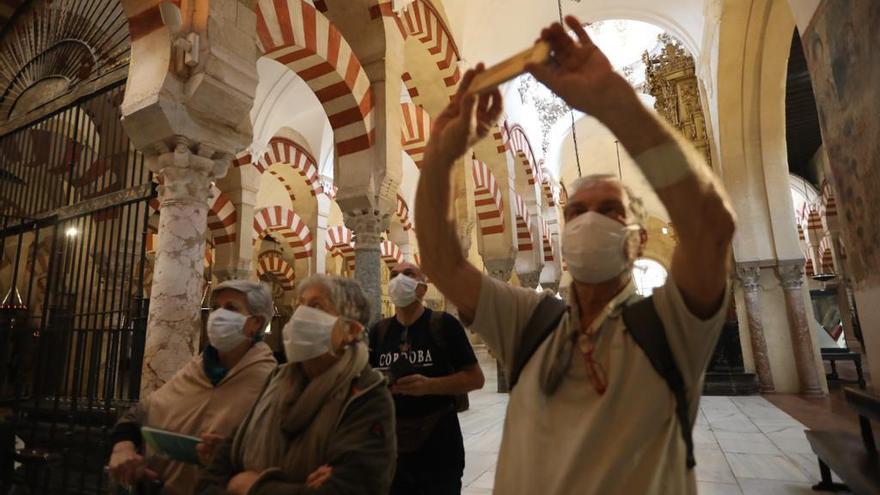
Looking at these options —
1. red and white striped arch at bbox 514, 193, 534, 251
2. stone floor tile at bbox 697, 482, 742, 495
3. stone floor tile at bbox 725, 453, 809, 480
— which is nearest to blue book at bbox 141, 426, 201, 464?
stone floor tile at bbox 697, 482, 742, 495

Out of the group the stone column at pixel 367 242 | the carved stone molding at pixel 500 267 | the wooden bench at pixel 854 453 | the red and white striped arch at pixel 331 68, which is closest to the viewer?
the wooden bench at pixel 854 453

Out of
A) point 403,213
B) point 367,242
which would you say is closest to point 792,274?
point 367,242

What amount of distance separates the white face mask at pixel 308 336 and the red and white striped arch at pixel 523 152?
8881 millimetres

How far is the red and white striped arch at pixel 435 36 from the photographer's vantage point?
6887mm

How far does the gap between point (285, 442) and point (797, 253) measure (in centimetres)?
878

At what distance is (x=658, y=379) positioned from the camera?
774 millimetres

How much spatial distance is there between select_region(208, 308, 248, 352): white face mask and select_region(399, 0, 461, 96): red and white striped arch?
577cm

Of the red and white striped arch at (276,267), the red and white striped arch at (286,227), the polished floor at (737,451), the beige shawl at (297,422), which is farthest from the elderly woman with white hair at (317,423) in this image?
the red and white striped arch at (276,267)

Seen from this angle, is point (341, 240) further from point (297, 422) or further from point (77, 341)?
point (297, 422)

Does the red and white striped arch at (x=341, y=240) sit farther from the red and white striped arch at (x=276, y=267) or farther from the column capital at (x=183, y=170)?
the column capital at (x=183, y=170)

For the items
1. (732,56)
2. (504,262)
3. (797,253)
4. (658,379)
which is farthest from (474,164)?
(658,379)

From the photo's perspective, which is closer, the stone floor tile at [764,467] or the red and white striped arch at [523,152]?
the stone floor tile at [764,467]

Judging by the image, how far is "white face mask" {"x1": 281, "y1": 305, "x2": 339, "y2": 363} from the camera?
1.37 metres

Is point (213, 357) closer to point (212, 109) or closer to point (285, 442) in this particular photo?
point (285, 442)
